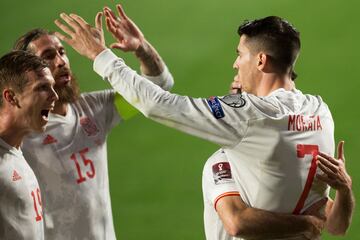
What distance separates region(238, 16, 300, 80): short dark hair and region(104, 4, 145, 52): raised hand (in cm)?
50

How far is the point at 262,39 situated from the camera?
101 inches

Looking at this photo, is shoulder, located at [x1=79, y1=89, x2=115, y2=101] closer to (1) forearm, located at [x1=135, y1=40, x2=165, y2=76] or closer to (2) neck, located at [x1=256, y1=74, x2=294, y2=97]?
(1) forearm, located at [x1=135, y1=40, x2=165, y2=76]

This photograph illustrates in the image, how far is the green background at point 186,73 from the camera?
4.91 meters

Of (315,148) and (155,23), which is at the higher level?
(155,23)

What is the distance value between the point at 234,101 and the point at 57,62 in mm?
1039

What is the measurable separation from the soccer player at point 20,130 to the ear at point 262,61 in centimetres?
78

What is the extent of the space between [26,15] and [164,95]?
9.95ft

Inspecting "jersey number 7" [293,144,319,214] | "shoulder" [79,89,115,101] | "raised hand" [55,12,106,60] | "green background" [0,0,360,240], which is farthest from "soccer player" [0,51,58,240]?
"green background" [0,0,360,240]

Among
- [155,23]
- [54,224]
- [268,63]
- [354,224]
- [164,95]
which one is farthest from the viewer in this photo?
[155,23]

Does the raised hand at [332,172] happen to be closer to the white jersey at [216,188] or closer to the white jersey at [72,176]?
the white jersey at [216,188]

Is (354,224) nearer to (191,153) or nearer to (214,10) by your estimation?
(191,153)

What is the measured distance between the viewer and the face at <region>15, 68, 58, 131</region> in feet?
8.76

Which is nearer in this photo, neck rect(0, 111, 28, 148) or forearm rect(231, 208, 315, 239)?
forearm rect(231, 208, 315, 239)

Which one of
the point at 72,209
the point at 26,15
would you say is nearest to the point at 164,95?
the point at 72,209
